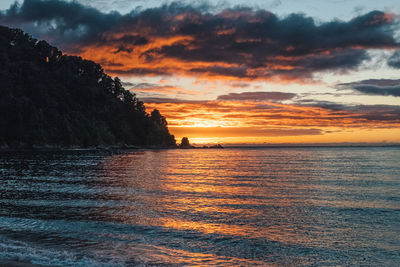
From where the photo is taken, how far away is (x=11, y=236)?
618 inches

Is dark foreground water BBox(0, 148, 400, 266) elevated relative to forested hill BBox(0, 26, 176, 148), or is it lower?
lower

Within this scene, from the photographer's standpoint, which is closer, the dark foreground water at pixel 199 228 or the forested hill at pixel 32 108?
the dark foreground water at pixel 199 228

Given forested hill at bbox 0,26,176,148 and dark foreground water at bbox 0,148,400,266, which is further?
forested hill at bbox 0,26,176,148

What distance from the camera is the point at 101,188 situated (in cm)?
3431

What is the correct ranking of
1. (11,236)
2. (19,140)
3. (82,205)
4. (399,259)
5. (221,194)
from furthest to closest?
(19,140), (221,194), (82,205), (11,236), (399,259)

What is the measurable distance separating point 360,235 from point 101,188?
2641 cm

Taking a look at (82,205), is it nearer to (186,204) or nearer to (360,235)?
(186,204)

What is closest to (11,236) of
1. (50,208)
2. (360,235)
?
(50,208)

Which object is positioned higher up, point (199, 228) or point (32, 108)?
point (32, 108)

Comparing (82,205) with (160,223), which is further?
(82,205)

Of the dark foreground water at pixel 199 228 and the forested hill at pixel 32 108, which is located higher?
the forested hill at pixel 32 108

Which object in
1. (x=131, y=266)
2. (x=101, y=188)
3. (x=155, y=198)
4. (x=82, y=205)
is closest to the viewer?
(x=131, y=266)

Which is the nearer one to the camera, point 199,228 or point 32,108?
point 199,228

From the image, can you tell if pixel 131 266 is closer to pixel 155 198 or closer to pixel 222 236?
pixel 222 236
